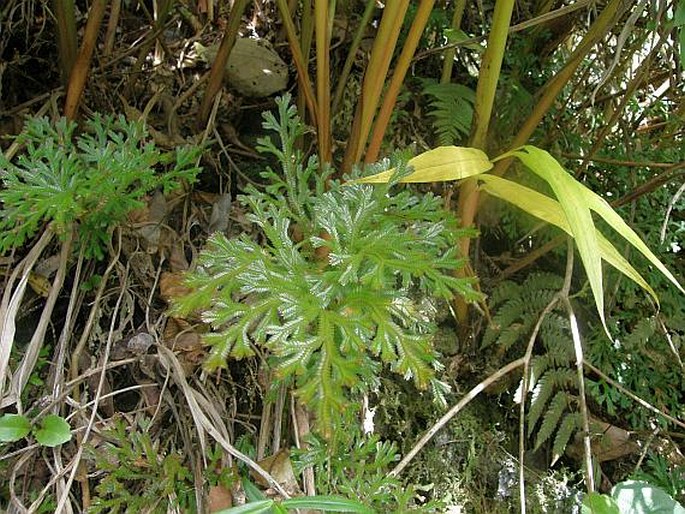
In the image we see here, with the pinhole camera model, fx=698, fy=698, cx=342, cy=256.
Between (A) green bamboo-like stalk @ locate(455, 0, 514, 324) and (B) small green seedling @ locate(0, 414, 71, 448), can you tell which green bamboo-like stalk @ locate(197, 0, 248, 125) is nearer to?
(A) green bamboo-like stalk @ locate(455, 0, 514, 324)

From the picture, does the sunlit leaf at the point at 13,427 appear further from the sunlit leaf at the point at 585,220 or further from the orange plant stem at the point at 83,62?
the sunlit leaf at the point at 585,220

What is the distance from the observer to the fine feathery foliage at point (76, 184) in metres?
0.91

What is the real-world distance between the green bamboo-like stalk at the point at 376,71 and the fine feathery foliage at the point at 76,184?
0.79 feet

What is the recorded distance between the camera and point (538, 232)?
135 centimetres

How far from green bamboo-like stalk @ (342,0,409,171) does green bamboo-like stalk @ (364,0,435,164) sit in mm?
19

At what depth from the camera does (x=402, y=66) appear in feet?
3.42

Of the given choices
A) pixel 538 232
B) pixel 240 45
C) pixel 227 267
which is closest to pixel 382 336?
pixel 227 267

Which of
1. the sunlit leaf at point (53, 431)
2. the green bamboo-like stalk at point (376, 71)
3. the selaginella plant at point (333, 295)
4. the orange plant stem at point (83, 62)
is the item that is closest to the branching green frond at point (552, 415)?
the selaginella plant at point (333, 295)

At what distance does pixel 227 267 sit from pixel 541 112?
598 mm

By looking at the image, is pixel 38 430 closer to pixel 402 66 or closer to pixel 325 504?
pixel 325 504

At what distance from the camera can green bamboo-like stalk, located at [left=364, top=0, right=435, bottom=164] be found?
999mm

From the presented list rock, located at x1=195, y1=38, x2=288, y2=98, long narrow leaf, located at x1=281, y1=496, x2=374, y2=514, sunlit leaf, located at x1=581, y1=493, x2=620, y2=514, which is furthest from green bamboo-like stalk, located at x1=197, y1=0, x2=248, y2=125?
sunlit leaf, located at x1=581, y1=493, x2=620, y2=514

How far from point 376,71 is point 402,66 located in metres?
0.05

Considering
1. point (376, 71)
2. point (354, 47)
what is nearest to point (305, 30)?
point (354, 47)
